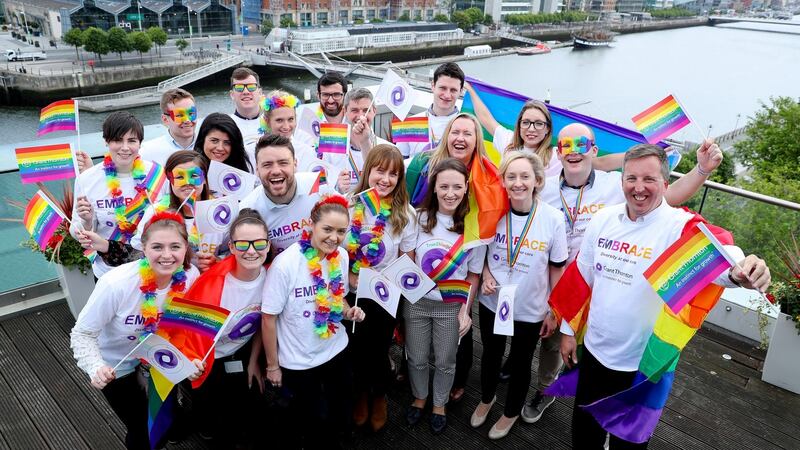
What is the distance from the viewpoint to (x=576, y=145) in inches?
125

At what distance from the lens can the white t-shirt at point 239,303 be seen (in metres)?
2.80

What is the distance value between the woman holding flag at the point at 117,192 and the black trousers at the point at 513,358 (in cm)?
229

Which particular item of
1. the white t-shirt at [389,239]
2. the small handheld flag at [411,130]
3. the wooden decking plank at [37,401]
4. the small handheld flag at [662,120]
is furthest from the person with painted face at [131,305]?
the small handheld flag at [662,120]

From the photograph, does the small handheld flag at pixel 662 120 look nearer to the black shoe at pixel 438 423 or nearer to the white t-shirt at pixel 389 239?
the white t-shirt at pixel 389 239

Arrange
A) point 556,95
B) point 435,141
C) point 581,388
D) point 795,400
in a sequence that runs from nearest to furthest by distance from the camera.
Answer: point 581,388 → point 795,400 → point 435,141 → point 556,95

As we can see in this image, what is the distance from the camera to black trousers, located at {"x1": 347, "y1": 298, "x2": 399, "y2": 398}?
3.37m

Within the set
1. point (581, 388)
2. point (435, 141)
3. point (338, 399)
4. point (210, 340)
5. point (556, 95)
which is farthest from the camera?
point (556, 95)

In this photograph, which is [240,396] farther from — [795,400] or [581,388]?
[795,400]

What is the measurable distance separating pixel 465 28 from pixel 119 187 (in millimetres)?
89636

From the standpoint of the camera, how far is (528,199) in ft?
10.1

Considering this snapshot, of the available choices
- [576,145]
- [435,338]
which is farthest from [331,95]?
[435,338]

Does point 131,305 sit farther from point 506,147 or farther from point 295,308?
point 506,147

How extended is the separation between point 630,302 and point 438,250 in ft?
3.64

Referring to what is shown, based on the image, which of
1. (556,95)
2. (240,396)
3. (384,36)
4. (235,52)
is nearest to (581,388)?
(240,396)
